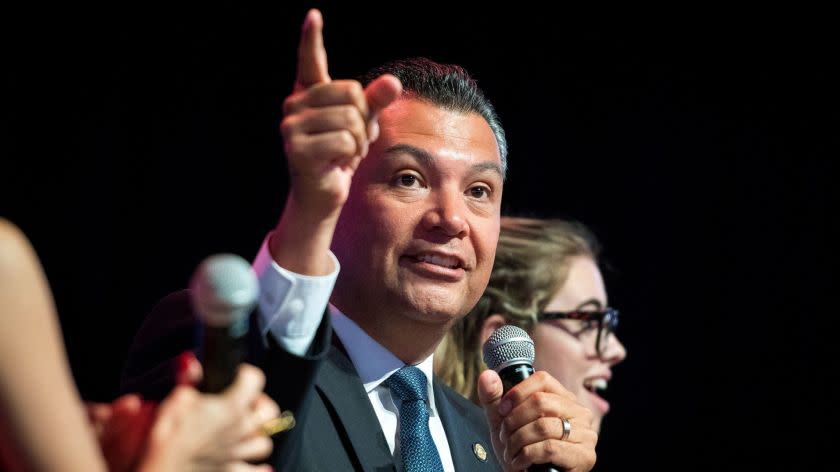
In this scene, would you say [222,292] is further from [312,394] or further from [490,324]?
[490,324]

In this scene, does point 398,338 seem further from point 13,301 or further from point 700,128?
point 700,128

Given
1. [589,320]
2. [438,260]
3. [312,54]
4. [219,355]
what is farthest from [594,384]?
[219,355]

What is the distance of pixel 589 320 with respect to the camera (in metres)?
3.78

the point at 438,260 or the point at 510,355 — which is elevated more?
A: the point at 438,260

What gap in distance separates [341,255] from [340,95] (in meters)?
0.92

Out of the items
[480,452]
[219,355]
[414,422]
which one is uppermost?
[219,355]

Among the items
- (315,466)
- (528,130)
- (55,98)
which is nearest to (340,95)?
(315,466)

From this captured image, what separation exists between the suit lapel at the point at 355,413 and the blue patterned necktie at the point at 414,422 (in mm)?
82

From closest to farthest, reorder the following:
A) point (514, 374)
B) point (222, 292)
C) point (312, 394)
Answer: point (222, 292), point (312, 394), point (514, 374)

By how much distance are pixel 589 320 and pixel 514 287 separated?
0.30 m

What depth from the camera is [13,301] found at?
1021mm

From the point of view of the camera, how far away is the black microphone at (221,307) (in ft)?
3.79

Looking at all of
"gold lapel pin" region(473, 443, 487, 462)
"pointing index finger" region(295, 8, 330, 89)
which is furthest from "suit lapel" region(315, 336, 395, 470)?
"pointing index finger" region(295, 8, 330, 89)

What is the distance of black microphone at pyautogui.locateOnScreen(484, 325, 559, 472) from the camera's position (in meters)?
2.19
